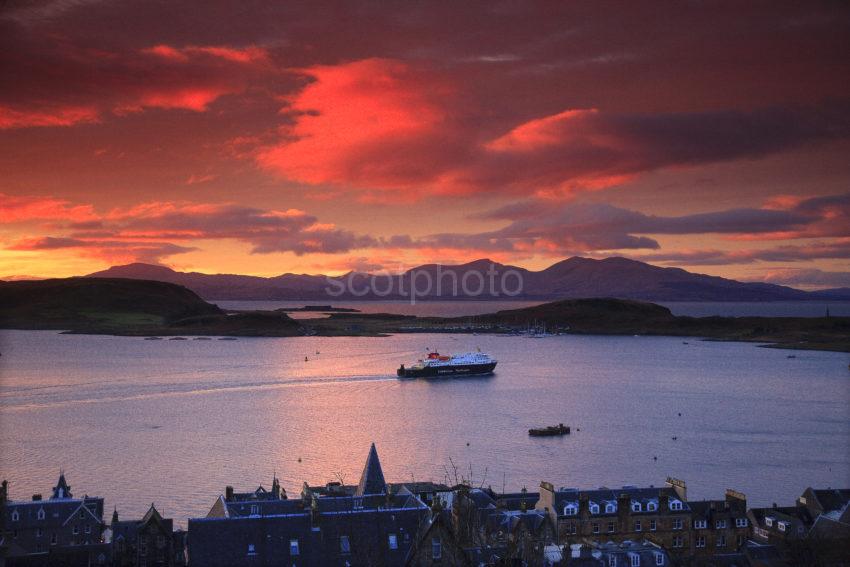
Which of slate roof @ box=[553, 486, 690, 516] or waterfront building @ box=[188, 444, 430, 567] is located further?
slate roof @ box=[553, 486, 690, 516]

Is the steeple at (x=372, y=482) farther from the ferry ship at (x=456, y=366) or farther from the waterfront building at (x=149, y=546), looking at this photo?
the ferry ship at (x=456, y=366)

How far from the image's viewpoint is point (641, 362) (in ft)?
541

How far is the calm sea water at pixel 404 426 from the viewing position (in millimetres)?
60156

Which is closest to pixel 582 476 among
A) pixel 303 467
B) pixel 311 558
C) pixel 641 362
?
pixel 303 467

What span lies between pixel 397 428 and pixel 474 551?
5499 cm

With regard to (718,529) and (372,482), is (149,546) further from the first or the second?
(718,529)

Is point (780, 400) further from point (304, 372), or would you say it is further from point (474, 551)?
point (474, 551)

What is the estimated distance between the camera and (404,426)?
84.6 metres

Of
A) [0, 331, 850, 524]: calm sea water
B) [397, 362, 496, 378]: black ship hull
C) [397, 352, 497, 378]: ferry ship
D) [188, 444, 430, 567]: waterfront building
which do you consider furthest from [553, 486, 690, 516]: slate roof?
[397, 352, 497, 378]: ferry ship

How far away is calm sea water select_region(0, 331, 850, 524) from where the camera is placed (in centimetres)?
6016

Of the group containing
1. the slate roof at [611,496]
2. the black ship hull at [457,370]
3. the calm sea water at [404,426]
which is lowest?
the calm sea water at [404,426]

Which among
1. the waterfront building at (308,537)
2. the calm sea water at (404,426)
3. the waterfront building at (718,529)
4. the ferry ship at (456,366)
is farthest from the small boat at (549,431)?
the ferry ship at (456,366)

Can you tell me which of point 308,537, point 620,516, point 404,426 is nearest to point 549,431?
point 404,426

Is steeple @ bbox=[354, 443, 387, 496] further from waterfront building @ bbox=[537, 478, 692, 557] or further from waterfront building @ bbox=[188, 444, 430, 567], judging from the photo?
waterfront building @ bbox=[537, 478, 692, 557]
